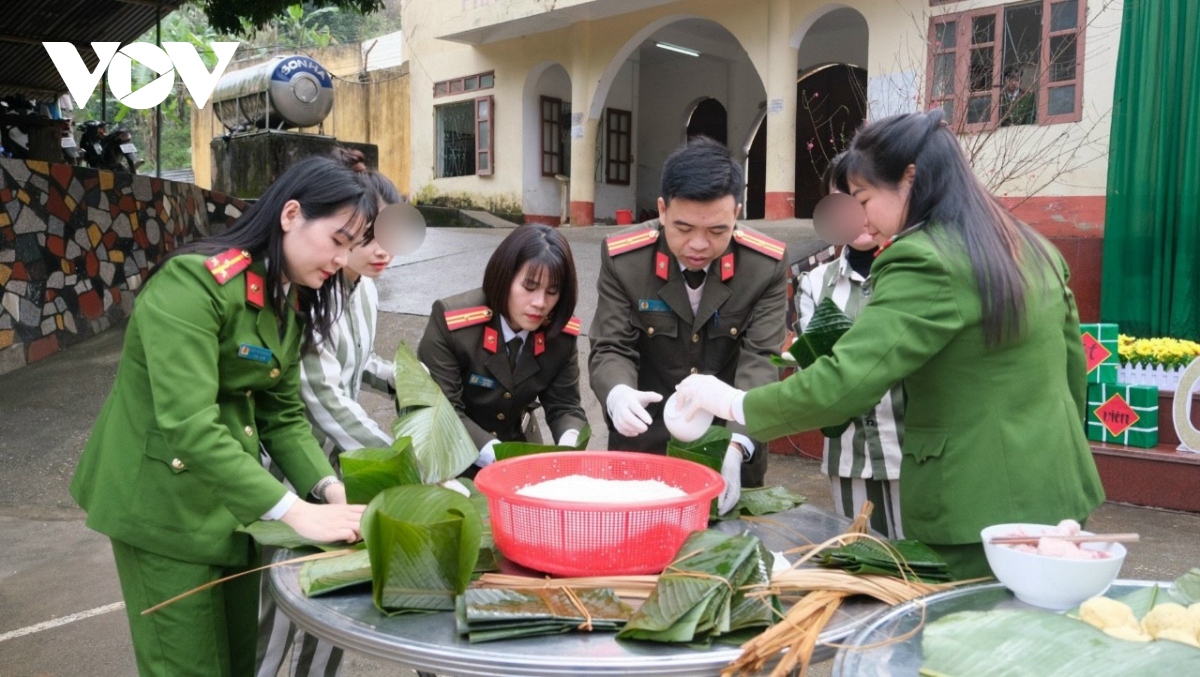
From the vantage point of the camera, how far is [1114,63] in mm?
7383

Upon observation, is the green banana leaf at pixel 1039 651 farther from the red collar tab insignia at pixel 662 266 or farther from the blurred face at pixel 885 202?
the red collar tab insignia at pixel 662 266

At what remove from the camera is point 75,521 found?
14.2ft

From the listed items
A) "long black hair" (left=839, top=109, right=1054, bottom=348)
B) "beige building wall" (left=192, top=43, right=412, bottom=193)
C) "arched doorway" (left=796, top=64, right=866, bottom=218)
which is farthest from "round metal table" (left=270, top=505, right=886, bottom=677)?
"beige building wall" (left=192, top=43, right=412, bottom=193)

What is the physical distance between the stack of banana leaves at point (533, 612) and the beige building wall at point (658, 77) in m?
5.95

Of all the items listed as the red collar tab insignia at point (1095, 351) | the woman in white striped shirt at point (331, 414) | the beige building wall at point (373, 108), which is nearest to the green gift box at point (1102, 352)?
the red collar tab insignia at point (1095, 351)

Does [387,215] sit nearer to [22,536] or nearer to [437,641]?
[437,641]

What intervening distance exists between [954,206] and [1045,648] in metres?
0.72

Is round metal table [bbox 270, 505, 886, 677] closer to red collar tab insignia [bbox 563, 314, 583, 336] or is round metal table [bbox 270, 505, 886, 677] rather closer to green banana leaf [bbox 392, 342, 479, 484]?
green banana leaf [bbox 392, 342, 479, 484]

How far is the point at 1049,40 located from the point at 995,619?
7.91m

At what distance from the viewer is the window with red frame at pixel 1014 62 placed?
24.7ft

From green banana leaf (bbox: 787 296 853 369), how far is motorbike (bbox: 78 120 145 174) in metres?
8.24

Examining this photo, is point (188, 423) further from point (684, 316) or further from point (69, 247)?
point (69, 247)

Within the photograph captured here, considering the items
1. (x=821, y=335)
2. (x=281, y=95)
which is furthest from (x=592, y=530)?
(x=281, y=95)

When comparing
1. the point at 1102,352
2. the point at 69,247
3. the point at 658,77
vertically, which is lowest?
the point at 1102,352
